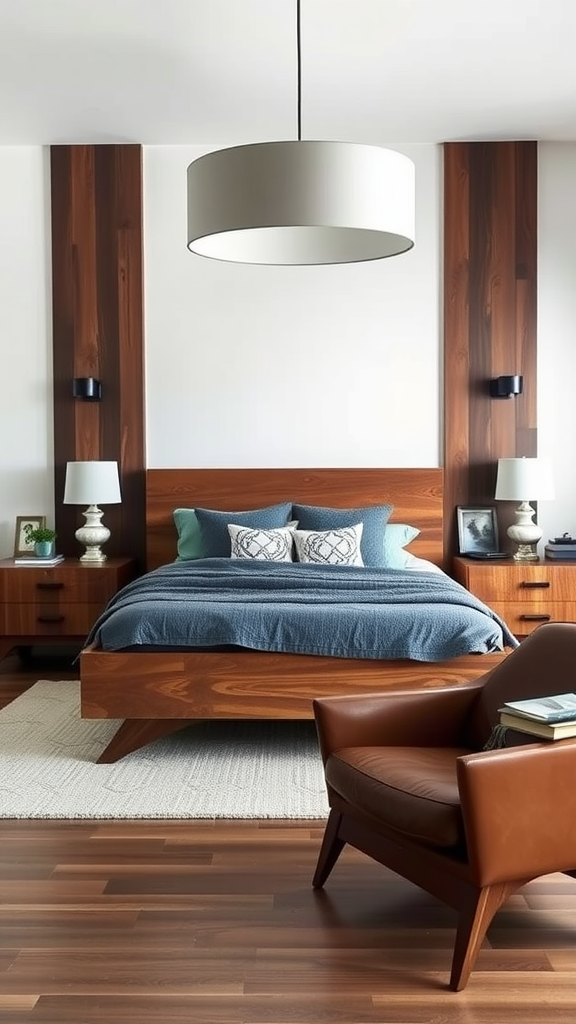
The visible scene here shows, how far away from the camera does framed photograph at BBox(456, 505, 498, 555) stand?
5.46 metres

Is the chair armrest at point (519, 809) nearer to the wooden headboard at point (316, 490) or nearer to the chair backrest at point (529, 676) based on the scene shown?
the chair backrest at point (529, 676)

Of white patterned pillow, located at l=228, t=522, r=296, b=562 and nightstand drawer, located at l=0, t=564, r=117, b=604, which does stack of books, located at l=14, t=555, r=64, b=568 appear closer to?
nightstand drawer, located at l=0, t=564, r=117, b=604

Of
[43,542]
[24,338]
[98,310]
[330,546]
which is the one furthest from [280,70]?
[43,542]

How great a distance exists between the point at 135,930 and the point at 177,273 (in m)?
3.98

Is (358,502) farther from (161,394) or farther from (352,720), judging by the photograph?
(352,720)

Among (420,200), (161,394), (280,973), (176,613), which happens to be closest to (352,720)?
(280,973)

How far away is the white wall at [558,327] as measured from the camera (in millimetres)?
5488

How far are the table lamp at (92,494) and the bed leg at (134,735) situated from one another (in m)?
1.68

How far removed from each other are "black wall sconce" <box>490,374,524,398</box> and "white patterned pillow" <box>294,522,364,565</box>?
48.0 inches

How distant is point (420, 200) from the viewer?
5.50 meters

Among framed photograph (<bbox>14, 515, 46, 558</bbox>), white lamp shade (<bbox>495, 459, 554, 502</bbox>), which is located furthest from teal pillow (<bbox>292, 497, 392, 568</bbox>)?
framed photograph (<bbox>14, 515, 46, 558</bbox>)

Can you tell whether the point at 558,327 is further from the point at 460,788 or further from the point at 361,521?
the point at 460,788

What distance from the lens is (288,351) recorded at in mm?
5566

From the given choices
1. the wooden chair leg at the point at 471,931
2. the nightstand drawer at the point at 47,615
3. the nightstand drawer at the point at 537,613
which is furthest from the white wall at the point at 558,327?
the wooden chair leg at the point at 471,931
